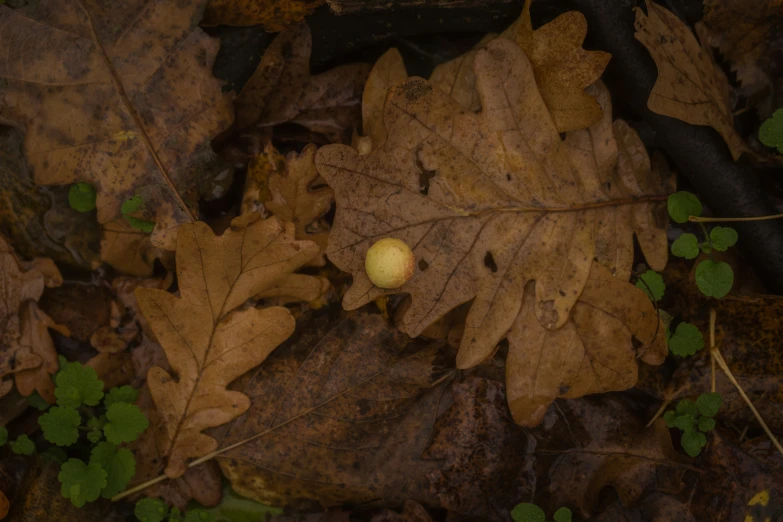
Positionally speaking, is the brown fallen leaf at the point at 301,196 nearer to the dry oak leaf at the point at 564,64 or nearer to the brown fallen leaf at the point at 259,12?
the brown fallen leaf at the point at 259,12

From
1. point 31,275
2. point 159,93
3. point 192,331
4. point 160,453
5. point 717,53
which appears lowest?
point 160,453

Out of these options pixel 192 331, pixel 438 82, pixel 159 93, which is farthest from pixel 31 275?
pixel 438 82

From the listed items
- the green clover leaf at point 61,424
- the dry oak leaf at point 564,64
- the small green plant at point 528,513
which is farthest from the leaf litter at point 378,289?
the green clover leaf at point 61,424

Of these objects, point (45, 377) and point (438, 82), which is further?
point (45, 377)

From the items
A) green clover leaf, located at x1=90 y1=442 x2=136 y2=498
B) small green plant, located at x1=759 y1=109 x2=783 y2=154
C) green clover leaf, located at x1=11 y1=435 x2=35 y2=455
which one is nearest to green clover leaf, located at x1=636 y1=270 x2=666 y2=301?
small green plant, located at x1=759 y1=109 x2=783 y2=154

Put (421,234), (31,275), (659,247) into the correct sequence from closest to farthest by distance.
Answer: (421,234), (659,247), (31,275)

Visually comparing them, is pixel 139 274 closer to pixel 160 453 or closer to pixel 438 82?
pixel 160 453
